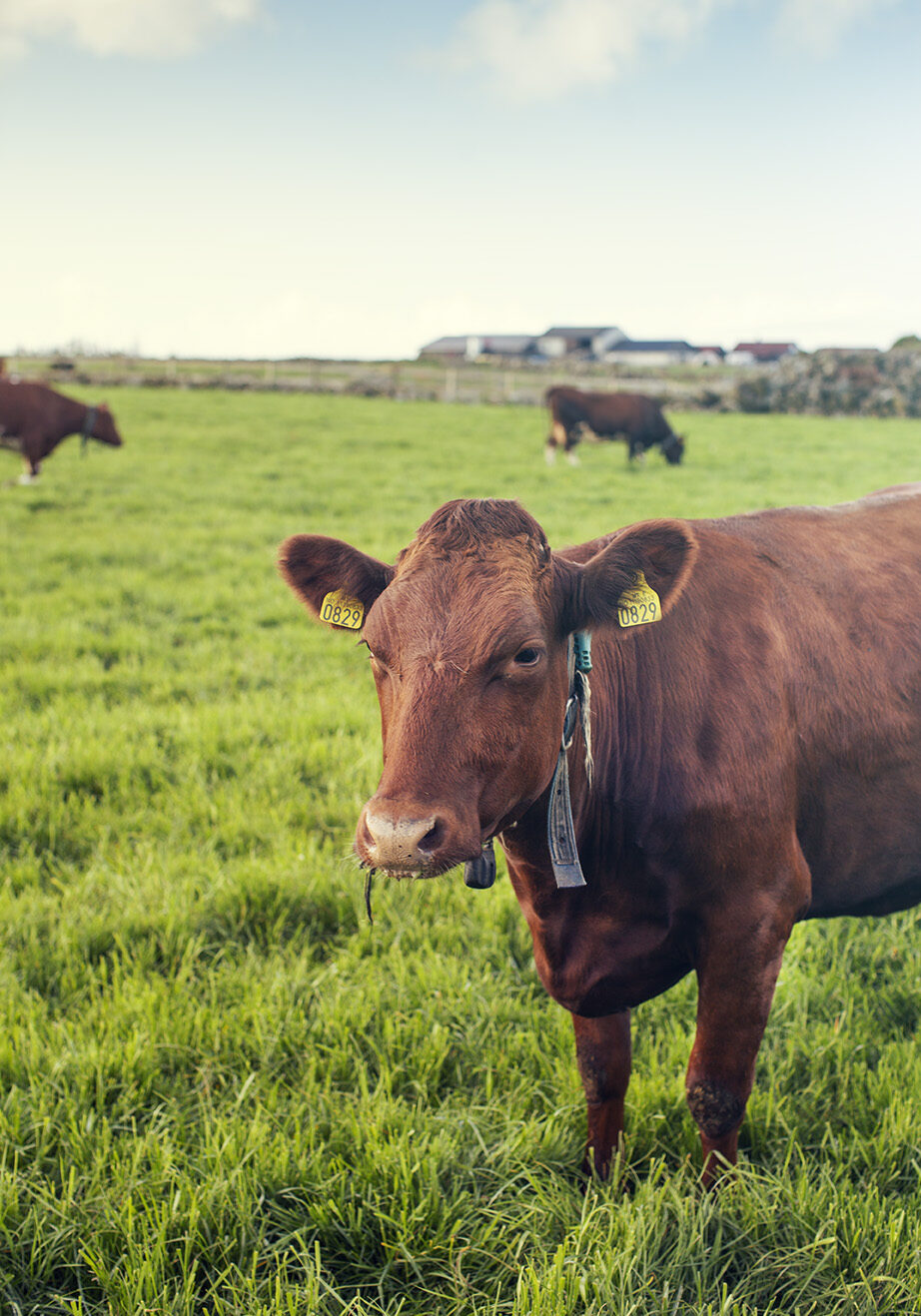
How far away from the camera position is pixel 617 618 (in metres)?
2.16

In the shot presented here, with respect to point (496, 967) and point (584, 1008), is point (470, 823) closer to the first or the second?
point (584, 1008)

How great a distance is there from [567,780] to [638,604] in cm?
45

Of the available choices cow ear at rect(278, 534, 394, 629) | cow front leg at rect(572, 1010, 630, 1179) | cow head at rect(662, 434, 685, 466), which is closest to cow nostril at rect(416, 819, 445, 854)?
cow ear at rect(278, 534, 394, 629)

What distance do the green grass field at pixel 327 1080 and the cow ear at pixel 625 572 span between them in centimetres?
145

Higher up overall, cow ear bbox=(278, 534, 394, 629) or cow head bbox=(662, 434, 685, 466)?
cow head bbox=(662, 434, 685, 466)

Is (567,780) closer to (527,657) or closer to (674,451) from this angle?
(527,657)

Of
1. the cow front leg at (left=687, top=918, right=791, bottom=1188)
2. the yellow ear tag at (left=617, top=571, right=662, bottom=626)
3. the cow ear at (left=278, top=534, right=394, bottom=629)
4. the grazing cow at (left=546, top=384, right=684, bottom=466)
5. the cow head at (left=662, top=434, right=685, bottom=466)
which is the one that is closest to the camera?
the yellow ear tag at (left=617, top=571, right=662, bottom=626)

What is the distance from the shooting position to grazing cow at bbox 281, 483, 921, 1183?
192 centimetres

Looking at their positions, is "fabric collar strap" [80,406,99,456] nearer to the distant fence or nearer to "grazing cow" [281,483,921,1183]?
"grazing cow" [281,483,921,1183]

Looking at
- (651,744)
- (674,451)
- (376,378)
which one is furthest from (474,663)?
(376,378)

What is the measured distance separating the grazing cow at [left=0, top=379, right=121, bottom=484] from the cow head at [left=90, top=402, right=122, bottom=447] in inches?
10.6

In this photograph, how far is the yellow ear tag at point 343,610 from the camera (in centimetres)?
245

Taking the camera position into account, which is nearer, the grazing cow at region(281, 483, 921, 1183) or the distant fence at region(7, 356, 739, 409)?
the grazing cow at region(281, 483, 921, 1183)

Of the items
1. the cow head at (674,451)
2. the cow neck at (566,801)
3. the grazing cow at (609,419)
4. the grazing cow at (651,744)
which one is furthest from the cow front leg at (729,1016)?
the grazing cow at (609,419)
